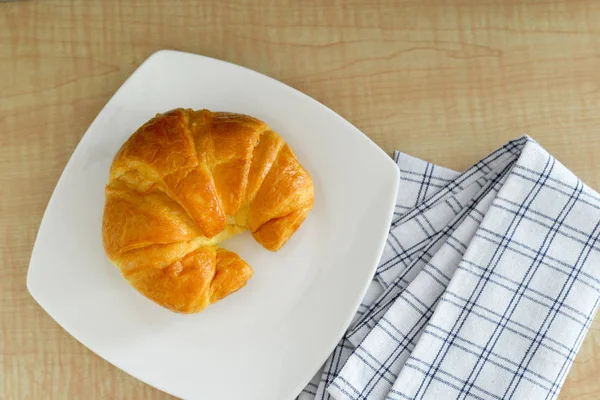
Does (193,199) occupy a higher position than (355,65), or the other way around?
(355,65)

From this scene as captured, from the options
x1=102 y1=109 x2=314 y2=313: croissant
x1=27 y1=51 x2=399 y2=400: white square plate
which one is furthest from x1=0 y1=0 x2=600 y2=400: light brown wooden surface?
x1=102 y1=109 x2=314 y2=313: croissant

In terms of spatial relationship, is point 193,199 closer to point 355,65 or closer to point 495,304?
point 355,65

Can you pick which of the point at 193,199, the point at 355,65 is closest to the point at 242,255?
the point at 193,199

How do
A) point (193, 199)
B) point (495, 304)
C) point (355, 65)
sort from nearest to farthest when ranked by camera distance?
point (193, 199) < point (495, 304) < point (355, 65)

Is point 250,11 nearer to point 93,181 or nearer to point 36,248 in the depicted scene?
point 93,181

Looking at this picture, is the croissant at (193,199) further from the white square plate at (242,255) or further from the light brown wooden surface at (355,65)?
the light brown wooden surface at (355,65)

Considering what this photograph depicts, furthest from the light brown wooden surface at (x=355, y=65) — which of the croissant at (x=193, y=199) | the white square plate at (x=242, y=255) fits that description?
the croissant at (x=193, y=199)

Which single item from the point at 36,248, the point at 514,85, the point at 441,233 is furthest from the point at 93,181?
the point at 514,85
